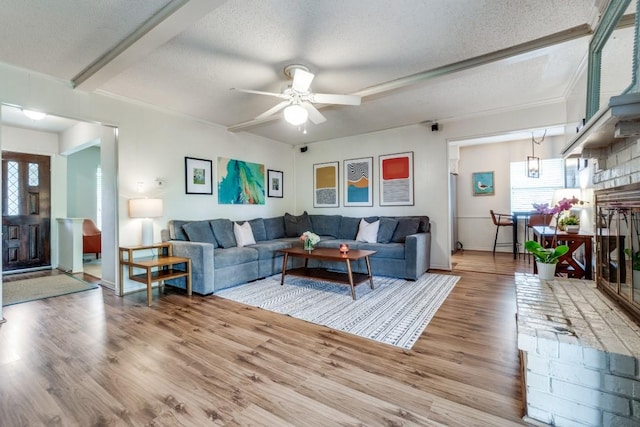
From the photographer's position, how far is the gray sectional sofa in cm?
364

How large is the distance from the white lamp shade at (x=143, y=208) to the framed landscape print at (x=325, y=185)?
3.23 meters

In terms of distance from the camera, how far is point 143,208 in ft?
12.1

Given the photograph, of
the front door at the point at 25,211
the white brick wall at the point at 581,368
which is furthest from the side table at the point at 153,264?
the white brick wall at the point at 581,368

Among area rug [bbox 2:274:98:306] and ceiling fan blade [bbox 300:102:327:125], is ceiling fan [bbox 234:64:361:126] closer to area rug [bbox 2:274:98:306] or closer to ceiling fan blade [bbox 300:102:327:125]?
ceiling fan blade [bbox 300:102:327:125]

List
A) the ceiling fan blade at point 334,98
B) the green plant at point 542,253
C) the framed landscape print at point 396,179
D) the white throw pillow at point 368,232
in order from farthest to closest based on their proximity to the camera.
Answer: the framed landscape print at point 396,179, the white throw pillow at point 368,232, the ceiling fan blade at point 334,98, the green plant at point 542,253

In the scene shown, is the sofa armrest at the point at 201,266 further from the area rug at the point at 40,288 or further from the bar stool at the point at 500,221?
the bar stool at the point at 500,221

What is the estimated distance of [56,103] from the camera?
3.22 metres

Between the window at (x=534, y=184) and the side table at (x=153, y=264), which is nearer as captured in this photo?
the side table at (x=153, y=264)

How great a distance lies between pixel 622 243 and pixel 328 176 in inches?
185

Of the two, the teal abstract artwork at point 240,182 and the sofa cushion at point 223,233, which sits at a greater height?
the teal abstract artwork at point 240,182

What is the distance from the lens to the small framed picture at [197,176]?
4.47 metres

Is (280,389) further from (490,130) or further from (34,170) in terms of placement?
(34,170)

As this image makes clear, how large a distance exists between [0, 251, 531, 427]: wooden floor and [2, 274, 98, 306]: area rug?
0.72 m

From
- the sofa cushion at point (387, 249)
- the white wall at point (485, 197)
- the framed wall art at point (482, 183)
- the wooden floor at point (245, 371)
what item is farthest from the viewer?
the framed wall art at point (482, 183)
